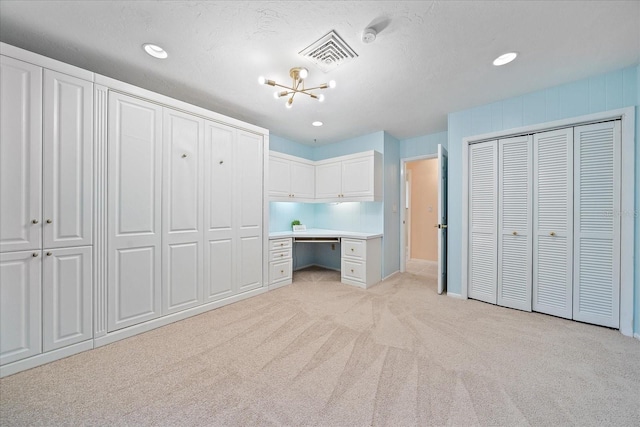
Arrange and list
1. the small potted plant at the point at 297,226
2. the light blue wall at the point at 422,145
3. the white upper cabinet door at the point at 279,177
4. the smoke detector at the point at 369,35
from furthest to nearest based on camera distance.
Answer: the small potted plant at the point at 297,226, the light blue wall at the point at 422,145, the white upper cabinet door at the point at 279,177, the smoke detector at the point at 369,35

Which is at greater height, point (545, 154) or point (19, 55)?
point (19, 55)

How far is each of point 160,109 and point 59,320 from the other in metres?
2.06

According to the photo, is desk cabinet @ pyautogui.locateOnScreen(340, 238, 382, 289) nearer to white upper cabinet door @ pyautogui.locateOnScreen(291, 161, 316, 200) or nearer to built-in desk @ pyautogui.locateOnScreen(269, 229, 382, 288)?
built-in desk @ pyautogui.locateOnScreen(269, 229, 382, 288)

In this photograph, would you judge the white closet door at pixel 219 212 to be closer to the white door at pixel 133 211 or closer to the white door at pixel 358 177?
the white door at pixel 133 211

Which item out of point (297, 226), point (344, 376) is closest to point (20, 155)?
point (344, 376)

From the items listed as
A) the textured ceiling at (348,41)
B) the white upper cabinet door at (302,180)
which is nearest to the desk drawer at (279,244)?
the white upper cabinet door at (302,180)

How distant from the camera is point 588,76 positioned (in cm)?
242

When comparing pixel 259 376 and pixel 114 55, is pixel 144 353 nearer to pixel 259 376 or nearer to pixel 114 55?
pixel 259 376

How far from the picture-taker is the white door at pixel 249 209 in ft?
10.3

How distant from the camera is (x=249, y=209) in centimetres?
327

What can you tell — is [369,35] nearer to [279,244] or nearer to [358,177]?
[358,177]

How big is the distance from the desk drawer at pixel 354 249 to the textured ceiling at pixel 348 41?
2.10 metres

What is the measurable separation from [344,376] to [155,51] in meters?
3.09

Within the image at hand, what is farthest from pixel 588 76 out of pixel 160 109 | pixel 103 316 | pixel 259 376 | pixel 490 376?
pixel 103 316
